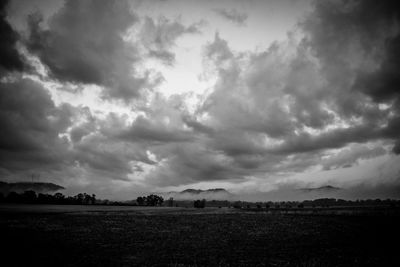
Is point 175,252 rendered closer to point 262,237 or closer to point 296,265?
point 296,265

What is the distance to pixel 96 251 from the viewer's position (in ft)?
81.4

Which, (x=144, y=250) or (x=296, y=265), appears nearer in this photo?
(x=296, y=265)

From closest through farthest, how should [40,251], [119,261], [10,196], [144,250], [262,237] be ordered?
1. [119,261]
2. [40,251]
3. [144,250]
4. [262,237]
5. [10,196]

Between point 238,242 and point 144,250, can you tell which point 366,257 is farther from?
point 144,250

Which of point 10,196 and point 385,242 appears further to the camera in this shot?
point 10,196

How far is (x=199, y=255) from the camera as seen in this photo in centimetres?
2342

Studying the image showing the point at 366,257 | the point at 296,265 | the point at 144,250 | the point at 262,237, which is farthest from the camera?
the point at 262,237

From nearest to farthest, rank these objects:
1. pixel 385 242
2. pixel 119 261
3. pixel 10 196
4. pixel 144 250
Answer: pixel 119 261 < pixel 144 250 < pixel 385 242 < pixel 10 196

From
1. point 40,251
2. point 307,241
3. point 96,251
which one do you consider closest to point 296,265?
point 307,241

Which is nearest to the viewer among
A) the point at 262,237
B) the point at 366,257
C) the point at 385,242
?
the point at 366,257

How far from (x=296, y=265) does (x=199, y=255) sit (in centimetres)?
820

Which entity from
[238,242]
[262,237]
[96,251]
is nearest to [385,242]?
[262,237]

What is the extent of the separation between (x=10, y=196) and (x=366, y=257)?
709 ft

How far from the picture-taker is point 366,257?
22.7 m
